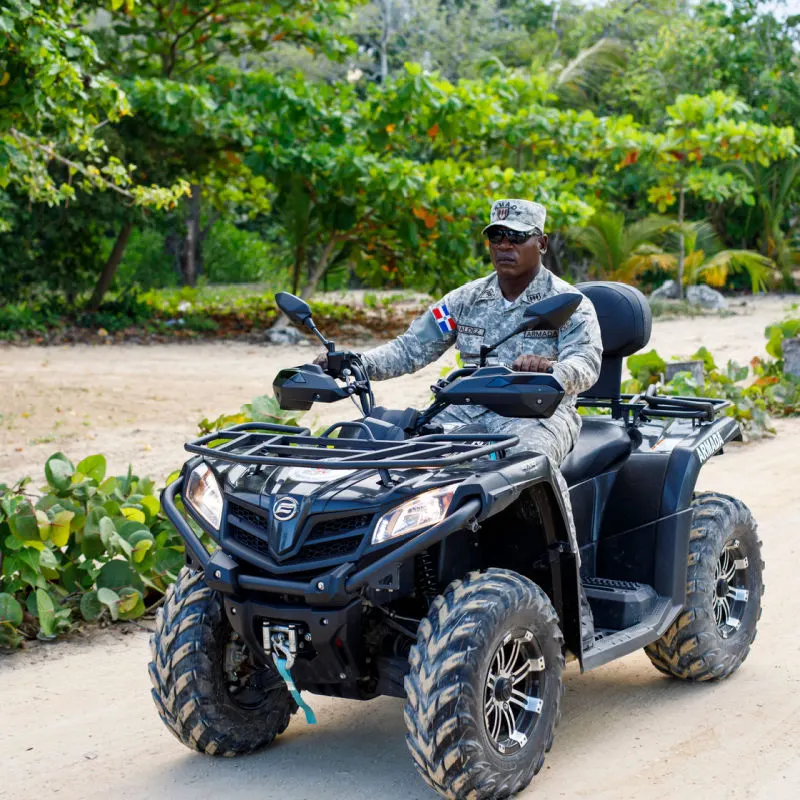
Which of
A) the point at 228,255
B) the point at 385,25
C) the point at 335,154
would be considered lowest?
the point at 228,255

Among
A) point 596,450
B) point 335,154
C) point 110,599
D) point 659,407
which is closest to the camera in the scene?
point 596,450

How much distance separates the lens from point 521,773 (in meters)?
3.77

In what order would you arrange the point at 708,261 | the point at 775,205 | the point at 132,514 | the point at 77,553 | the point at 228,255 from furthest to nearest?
the point at 228,255 < the point at 775,205 < the point at 708,261 < the point at 132,514 < the point at 77,553

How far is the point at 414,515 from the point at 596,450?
1.39 meters

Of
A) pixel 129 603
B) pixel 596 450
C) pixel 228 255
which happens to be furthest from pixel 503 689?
pixel 228 255

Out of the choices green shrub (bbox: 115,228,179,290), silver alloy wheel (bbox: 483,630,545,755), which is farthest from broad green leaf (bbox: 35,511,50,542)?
green shrub (bbox: 115,228,179,290)

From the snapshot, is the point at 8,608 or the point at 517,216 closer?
the point at 517,216

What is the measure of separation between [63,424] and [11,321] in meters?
7.25

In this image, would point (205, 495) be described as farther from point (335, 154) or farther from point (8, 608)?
point (335, 154)

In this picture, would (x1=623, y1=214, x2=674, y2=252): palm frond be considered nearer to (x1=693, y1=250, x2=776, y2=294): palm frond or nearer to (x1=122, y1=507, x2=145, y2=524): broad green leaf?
(x1=693, y1=250, x2=776, y2=294): palm frond

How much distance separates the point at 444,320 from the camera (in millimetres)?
4844

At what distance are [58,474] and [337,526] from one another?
2613 mm

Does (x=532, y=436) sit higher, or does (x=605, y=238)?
(x=532, y=436)

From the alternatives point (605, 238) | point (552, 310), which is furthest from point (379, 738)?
point (605, 238)
